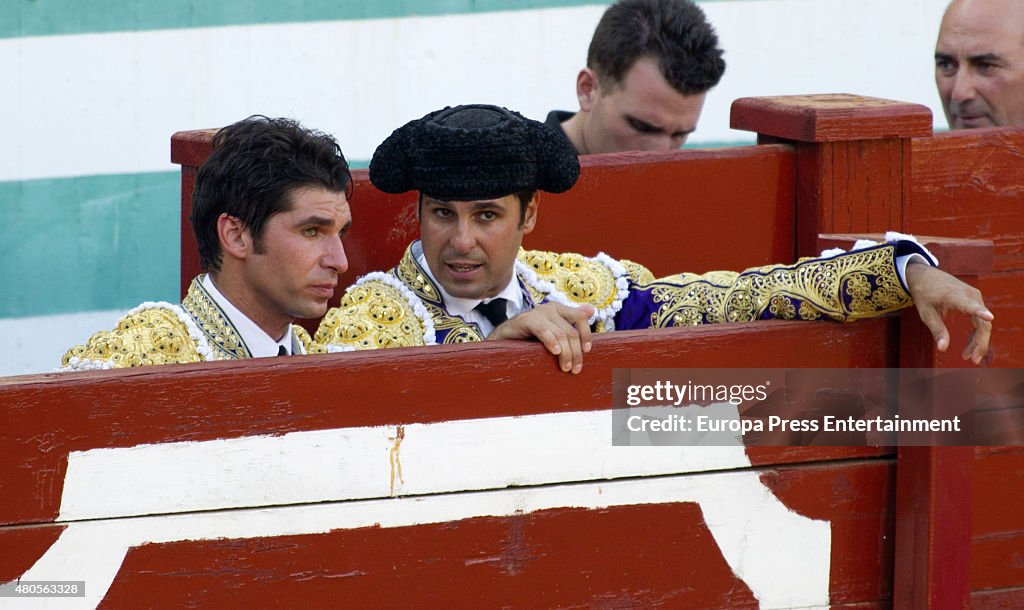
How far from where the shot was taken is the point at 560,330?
7.14 ft

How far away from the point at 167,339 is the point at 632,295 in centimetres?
93

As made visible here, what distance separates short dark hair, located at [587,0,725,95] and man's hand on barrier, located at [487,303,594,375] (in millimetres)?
1451

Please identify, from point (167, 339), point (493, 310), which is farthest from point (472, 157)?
point (167, 339)

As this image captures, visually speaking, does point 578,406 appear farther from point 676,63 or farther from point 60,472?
point 676,63

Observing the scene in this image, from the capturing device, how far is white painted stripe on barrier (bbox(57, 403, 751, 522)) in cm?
201

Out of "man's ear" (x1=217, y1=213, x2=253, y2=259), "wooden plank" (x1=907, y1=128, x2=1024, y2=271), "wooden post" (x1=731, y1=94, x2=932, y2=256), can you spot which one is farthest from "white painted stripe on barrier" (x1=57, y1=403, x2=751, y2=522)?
"wooden plank" (x1=907, y1=128, x2=1024, y2=271)

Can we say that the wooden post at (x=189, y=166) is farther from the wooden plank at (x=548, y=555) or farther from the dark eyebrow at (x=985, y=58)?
the dark eyebrow at (x=985, y=58)

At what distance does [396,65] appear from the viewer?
160 inches

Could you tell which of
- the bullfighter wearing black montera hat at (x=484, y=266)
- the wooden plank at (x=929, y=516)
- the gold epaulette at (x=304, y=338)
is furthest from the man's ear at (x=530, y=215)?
the wooden plank at (x=929, y=516)

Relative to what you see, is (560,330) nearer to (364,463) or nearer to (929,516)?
(364,463)

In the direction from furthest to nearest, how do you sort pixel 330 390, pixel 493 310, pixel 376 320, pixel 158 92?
pixel 158 92 → pixel 493 310 → pixel 376 320 → pixel 330 390

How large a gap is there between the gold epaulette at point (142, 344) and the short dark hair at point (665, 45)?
4.91 feet

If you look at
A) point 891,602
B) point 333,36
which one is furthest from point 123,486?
point 333,36

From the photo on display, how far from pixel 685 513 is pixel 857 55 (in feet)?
8.60
